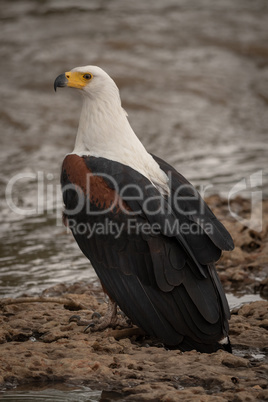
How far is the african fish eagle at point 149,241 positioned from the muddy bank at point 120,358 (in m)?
0.20

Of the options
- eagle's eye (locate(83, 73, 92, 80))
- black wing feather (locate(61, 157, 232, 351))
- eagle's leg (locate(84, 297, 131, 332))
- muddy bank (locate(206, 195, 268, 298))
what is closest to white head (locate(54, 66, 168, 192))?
eagle's eye (locate(83, 73, 92, 80))

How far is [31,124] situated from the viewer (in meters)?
13.2

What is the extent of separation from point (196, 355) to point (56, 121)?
31.1 feet

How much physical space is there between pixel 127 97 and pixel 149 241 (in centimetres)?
1043

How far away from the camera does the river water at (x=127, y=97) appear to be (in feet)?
27.0

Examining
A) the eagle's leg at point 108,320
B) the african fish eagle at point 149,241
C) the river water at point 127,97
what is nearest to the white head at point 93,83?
the african fish eagle at point 149,241

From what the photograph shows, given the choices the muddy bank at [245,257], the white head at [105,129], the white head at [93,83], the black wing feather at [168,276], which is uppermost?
the white head at [93,83]

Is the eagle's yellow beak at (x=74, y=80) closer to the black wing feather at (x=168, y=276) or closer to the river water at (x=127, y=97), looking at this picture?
the black wing feather at (x=168, y=276)

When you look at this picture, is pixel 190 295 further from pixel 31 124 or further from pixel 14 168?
pixel 31 124

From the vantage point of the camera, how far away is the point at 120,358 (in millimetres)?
4387

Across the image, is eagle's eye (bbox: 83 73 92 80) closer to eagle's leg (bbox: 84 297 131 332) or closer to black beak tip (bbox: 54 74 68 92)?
black beak tip (bbox: 54 74 68 92)

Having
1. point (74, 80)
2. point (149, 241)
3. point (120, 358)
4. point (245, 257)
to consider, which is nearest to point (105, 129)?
point (74, 80)

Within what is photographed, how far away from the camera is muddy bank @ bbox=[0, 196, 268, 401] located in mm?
4059

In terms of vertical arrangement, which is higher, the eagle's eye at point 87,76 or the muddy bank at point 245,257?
the eagle's eye at point 87,76
